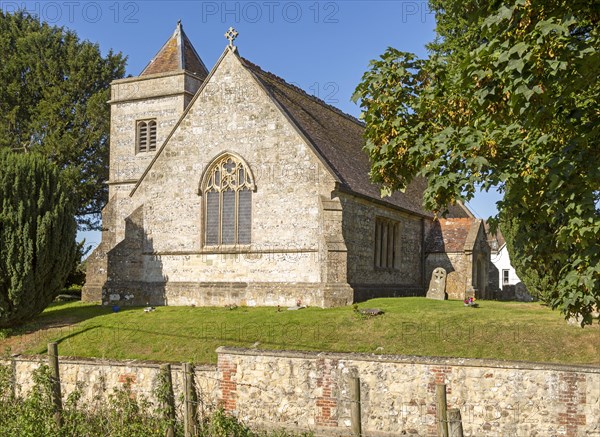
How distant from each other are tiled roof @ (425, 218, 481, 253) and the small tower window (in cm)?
1507

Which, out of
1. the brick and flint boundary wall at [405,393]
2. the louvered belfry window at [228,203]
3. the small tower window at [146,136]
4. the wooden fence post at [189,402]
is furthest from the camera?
the small tower window at [146,136]

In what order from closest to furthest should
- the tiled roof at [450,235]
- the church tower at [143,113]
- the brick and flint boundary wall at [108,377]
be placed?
1. the brick and flint boundary wall at [108,377]
2. the tiled roof at [450,235]
3. the church tower at [143,113]

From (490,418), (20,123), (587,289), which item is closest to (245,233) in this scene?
(490,418)

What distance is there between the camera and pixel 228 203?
2642cm

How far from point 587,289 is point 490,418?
2984 millimetres

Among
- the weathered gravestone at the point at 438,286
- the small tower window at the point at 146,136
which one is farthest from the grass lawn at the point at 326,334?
the small tower window at the point at 146,136

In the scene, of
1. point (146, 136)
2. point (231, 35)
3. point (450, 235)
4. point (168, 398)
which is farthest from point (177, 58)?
point (168, 398)

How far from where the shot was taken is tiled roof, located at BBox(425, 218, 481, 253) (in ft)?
105

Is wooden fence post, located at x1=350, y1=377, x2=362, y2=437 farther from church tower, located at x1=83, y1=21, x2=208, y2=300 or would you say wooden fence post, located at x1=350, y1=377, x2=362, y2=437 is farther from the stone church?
church tower, located at x1=83, y1=21, x2=208, y2=300

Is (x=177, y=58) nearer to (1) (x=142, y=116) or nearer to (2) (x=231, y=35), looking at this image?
(1) (x=142, y=116)

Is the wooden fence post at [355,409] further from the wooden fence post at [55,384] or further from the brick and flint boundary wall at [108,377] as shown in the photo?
the wooden fence post at [55,384]

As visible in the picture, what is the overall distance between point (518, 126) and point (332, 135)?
62.3 feet

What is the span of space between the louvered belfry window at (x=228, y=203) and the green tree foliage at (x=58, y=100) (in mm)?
21258

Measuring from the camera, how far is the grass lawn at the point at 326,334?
57.0 ft
